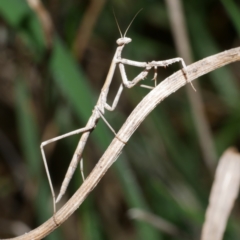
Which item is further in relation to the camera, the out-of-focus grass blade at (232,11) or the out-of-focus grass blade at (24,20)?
the out-of-focus grass blade at (24,20)

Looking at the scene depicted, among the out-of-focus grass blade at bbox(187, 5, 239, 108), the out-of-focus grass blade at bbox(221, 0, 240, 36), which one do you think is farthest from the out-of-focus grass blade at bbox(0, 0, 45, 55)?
the out-of-focus grass blade at bbox(187, 5, 239, 108)

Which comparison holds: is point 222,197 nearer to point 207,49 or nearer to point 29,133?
point 29,133

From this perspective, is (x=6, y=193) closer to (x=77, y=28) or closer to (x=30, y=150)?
(x=30, y=150)

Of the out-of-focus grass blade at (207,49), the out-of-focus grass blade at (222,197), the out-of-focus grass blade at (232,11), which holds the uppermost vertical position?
the out-of-focus grass blade at (207,49)

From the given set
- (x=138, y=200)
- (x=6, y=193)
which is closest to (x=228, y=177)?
(x=138, y=200)

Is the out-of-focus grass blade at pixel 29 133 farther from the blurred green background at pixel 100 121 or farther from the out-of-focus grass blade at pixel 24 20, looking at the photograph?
the out-of-focus grass blade at pixel 24 20

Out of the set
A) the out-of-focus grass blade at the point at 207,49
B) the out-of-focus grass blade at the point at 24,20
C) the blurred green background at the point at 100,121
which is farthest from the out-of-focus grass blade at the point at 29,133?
the out-of-focus grass blade at the point at 207,49

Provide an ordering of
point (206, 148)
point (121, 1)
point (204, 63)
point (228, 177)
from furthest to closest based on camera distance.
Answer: point (121, 1) → point (206, 148) → point (228, 177) → point (204, 63)
